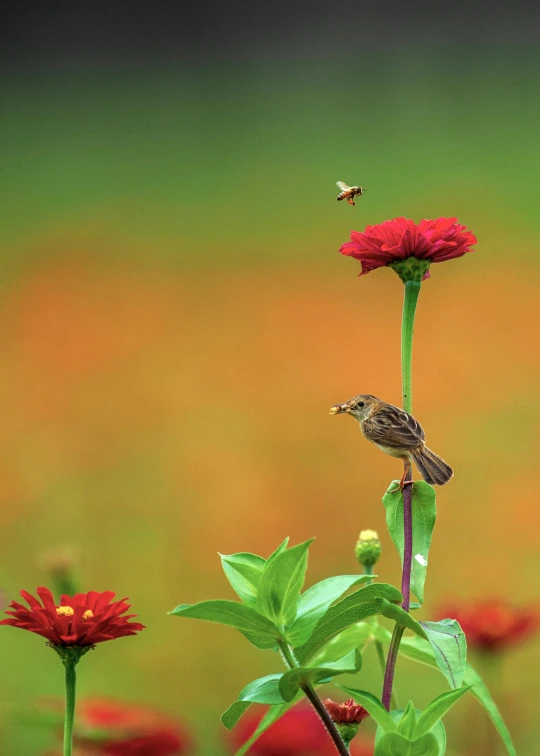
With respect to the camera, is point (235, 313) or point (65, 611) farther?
point (235, 313)

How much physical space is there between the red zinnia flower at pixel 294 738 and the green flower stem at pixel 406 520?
0.19 metres

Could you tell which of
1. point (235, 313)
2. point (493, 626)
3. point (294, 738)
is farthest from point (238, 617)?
point (235, 313)

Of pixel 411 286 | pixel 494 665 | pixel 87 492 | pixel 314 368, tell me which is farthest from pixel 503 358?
pixel 411 286

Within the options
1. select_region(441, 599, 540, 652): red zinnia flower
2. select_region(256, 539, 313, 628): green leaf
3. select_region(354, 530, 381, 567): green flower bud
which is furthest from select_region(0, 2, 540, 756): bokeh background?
select_region(256, 539, 313, 628): green leaf

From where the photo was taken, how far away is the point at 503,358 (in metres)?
1.21

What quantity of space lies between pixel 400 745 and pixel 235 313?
1081 mm

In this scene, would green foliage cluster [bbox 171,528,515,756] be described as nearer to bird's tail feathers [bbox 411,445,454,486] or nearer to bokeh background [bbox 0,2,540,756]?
bird's tail feathers [bbox 411,445,454,486]

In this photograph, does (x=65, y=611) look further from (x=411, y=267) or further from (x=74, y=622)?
(x=411, y=267)

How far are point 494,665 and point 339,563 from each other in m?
0.50

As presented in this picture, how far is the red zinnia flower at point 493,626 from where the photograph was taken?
0.54 m

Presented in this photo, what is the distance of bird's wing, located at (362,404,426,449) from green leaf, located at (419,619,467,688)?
47mm

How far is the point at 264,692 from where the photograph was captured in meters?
0.24

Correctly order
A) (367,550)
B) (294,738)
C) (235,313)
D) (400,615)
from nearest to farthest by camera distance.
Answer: (400,615) < (367,550) < (294,738) < (235,313)

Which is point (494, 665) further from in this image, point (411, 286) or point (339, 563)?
point (339, 563)
